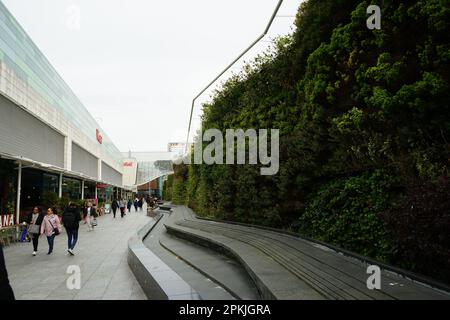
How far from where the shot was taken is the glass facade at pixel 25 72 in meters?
18.4

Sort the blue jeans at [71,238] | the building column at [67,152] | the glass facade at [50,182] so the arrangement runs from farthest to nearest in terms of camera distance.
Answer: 1. the building column at [67,152]
2. the glass facade at [50,182]
3. the blue jeans at [71,238]

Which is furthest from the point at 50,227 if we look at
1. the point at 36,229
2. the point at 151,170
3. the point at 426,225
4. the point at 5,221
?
the point at 151,170

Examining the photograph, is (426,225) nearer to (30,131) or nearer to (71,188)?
(30,131)

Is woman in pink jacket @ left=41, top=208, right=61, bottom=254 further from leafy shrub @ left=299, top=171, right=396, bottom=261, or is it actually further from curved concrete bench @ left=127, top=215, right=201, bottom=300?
leafy shrub @ left=299, top=171, right=396, bottom=261

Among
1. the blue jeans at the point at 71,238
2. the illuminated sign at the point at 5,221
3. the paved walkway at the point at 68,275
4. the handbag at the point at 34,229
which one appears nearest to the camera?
the paved walkway at the point at 68,275

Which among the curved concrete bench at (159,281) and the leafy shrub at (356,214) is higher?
the leafy shrub at (356,214)

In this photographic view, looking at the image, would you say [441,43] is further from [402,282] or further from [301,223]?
[301,223]

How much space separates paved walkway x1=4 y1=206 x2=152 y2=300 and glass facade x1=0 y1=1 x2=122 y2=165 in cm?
984

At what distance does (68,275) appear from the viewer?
24.6ft

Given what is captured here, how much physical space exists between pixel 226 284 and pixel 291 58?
787 centimetres

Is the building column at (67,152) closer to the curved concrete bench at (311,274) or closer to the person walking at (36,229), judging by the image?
the person walking at (36,229)

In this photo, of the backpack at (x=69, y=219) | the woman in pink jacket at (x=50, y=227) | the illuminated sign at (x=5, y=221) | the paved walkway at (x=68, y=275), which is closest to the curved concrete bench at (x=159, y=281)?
the paved walkway at (x=68, y=275)

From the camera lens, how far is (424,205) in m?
3.92

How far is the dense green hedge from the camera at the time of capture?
5.18 meters
